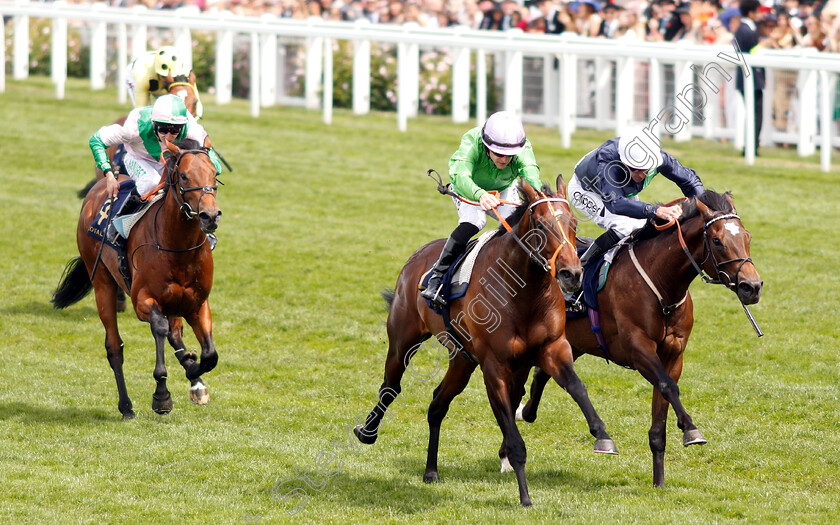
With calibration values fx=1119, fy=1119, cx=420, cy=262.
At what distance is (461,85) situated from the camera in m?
15.9

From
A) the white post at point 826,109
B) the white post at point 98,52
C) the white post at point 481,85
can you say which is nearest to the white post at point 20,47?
the white post at point 98,52

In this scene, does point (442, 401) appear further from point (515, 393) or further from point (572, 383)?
point (572, 383)

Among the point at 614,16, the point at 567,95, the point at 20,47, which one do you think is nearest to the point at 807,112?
the point at 567,95

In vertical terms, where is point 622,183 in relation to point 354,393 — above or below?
above

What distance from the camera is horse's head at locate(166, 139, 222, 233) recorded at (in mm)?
6504

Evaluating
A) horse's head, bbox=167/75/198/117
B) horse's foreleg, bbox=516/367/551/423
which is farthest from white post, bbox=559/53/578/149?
horse's foreleg, bbox=516/367/551/423

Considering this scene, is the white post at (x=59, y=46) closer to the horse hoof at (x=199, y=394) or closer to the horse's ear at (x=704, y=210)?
the horse hoof at (x=199, y=394)

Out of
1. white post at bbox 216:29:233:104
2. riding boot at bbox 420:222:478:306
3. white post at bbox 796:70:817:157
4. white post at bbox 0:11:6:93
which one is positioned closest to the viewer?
riding boot at bbox 420:222:478:306

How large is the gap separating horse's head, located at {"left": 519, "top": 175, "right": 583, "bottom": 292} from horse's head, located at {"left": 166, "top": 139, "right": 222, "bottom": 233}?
1948mm

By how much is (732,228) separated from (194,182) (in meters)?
3.09

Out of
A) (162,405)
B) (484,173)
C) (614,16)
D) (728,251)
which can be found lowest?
(162,405)

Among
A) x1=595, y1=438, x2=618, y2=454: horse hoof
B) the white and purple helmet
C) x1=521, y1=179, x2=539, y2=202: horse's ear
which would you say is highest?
the white and purple helmet

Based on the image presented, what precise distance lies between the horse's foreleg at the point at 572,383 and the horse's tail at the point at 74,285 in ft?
13.8

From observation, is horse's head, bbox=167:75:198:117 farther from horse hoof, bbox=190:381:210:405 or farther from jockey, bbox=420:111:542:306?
jockey, bbox=420:111:542:306
